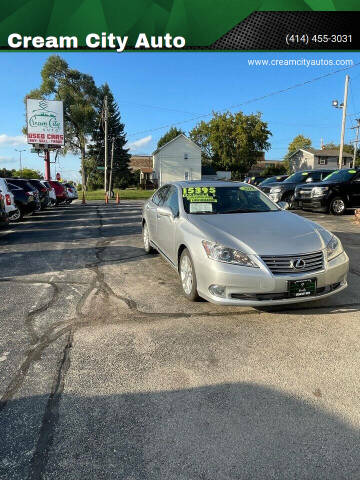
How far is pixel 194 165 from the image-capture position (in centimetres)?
5819

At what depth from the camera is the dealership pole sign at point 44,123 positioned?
31.7m

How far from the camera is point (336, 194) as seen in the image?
13.1 metres

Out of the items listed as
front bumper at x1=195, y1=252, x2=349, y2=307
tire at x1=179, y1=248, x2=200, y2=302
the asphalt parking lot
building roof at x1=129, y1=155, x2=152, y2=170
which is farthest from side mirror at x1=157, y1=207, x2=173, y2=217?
building roof at x1=129, y1=155, x2=152, y2=170

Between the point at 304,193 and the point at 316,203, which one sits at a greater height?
the point at 304,193

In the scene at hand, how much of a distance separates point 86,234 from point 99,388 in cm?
795

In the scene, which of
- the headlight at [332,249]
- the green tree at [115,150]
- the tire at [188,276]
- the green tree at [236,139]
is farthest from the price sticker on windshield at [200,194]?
the green tree at [236,139]

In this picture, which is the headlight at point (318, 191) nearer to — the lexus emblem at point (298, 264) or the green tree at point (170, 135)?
the lexus emblem at point (298, 264)

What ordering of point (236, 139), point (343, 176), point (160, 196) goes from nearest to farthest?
point (160, 196) → point (343, 176) → point (236, 139)

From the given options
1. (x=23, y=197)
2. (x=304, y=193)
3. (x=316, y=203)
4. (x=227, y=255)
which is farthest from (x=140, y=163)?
(x=227, y=255)

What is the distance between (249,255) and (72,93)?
196ft

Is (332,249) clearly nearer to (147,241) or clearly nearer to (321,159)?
(147,241)

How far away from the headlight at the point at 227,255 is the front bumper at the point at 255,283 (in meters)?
0.06

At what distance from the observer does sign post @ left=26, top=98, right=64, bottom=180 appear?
3170 cm

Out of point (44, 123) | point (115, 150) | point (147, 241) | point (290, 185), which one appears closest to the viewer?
point (147, 241)
